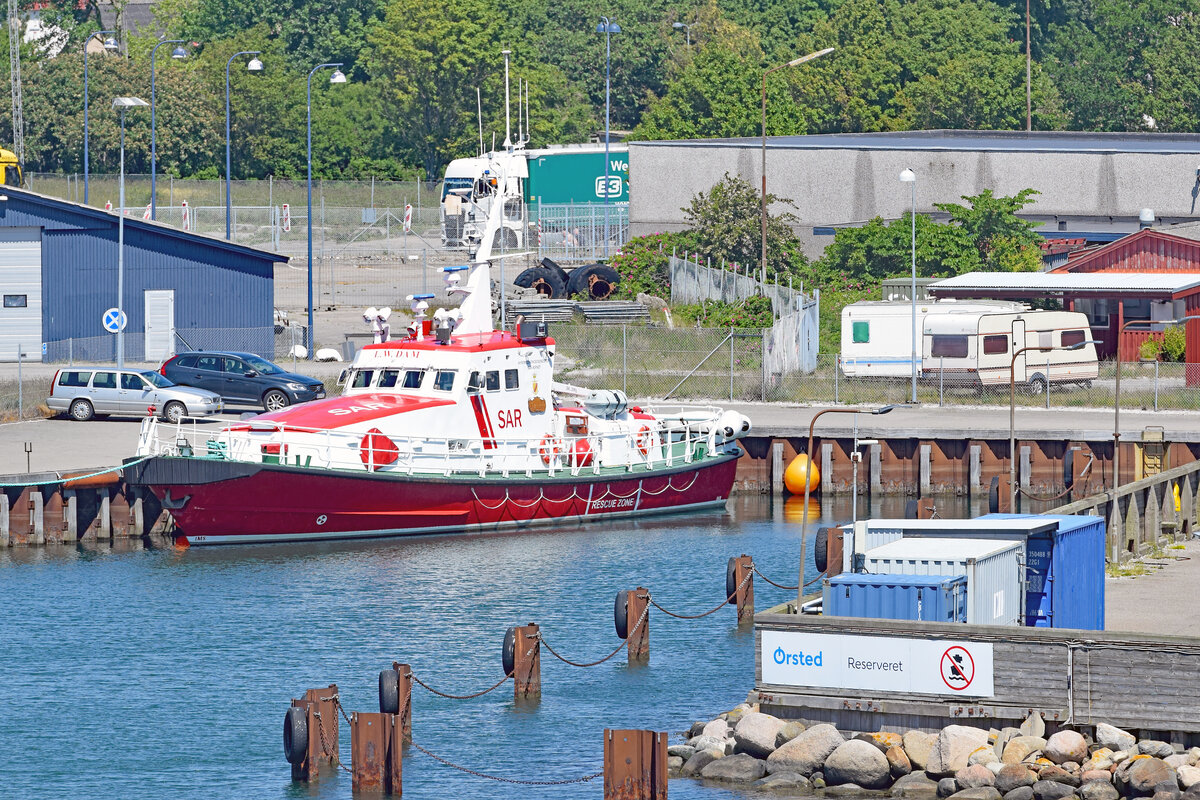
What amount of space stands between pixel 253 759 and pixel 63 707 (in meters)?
4.14

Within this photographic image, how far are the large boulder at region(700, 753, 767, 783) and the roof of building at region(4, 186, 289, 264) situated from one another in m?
38.7

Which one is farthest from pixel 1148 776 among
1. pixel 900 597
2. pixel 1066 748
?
pixel 900 597

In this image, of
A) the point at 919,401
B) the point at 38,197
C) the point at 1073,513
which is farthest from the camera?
the point at 38,197

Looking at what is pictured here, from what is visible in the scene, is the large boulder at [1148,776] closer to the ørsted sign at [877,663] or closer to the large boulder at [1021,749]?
the large boulder at [1021,749]

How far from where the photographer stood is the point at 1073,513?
33.3 meters

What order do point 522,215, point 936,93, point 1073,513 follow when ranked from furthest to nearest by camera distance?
1. point 936,93
2. point 522,215
3. point 1073,513

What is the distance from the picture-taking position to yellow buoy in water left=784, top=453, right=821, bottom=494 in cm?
4856

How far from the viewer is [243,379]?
167ft

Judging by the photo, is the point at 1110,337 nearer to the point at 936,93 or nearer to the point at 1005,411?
the point at 1005,411

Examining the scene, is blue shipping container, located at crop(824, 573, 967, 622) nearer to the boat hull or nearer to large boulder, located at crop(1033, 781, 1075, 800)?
large boulder, located at crop(1033, 781, 1075, 800)

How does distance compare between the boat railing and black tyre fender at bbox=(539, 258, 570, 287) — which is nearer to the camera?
the boat railing

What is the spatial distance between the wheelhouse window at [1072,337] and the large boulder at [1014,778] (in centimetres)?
3362

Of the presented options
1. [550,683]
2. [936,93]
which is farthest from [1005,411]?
[936,93]

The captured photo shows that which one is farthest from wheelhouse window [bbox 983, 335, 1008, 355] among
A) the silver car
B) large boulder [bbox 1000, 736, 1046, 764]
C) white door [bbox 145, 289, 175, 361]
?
large boulder [bbox 1000, 736, 1046, 764]
